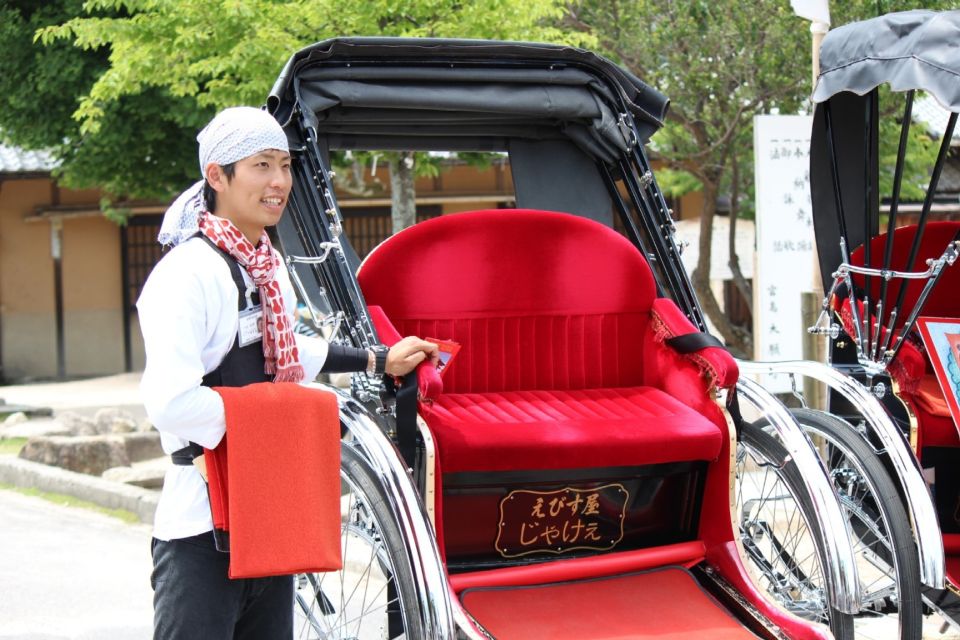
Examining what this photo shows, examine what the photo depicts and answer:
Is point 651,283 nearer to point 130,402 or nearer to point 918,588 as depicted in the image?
point 918,588

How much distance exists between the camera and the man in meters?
2.13

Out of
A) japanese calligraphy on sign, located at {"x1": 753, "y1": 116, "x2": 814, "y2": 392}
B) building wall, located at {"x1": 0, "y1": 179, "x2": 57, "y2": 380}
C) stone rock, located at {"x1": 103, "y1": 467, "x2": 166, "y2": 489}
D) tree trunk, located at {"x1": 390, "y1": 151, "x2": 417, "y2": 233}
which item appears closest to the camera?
japanese calligraphy on sign, located at {"x1": 753, "y1": 116, "x2": 814, "y2": 392}

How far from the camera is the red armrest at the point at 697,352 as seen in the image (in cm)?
325

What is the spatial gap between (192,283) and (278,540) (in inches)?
20.9

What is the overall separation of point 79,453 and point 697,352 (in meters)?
5.92

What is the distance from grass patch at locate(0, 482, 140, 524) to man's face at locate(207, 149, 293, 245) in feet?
15.6

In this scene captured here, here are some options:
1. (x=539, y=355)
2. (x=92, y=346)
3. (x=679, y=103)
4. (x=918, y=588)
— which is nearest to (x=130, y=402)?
(x=92, y=346)

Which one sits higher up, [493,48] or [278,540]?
[493,48]

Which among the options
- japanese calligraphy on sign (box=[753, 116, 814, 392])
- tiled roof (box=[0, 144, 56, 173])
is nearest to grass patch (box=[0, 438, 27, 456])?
tiled roof (box=[0, 144, 56, 173])

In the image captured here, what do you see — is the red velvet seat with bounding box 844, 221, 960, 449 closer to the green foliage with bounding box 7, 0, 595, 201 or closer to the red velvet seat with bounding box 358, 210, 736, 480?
the red velvet seat with bounding box 358, 210, 736, 480

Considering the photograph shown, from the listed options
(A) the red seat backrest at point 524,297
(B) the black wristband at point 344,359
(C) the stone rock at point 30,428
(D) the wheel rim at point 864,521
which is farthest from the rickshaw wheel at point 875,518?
(C) the stone rock at point 30,428

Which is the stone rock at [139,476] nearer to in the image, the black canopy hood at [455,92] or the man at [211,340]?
the black canopy hood at [455,92]

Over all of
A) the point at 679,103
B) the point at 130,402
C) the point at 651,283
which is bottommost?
the point at 130,402

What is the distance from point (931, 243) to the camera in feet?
14.0
